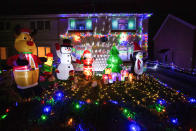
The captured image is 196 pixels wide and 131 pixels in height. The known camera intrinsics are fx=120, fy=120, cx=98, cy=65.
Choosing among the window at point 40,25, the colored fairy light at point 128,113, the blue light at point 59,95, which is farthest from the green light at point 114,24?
the colored fairy light at point 128,113

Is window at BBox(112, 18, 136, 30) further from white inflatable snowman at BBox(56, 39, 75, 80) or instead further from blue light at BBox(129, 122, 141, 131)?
blue light at BBox(129, 122, 141, 131)

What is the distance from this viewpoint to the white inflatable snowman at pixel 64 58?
259 inches

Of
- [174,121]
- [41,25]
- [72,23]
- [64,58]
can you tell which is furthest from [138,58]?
[41,25]

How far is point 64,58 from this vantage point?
6730 millimetres

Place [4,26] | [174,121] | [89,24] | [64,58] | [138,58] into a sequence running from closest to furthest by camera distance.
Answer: [174,121]
[64,58]
[138,58]
[89,24]
[4,26]

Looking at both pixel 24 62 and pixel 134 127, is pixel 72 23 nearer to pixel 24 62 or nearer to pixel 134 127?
pixel 24 62

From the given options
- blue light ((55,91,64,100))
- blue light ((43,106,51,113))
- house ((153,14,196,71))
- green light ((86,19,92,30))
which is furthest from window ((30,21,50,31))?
house ((153,14,196,71))

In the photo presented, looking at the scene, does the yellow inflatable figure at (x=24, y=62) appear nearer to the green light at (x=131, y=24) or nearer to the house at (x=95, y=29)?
the house at (x=95, y=29)

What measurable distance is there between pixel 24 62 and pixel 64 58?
114 inches

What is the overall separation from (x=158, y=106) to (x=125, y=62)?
A: 7487 millimetres

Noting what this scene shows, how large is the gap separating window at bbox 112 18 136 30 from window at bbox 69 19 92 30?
2.36 m

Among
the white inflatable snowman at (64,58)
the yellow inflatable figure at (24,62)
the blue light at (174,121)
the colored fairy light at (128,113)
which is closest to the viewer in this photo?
the blue light at (174,121)

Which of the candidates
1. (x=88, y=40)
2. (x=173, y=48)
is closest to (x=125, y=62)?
(x=88, y=40)

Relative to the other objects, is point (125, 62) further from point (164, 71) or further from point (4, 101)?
point (4, 101)
